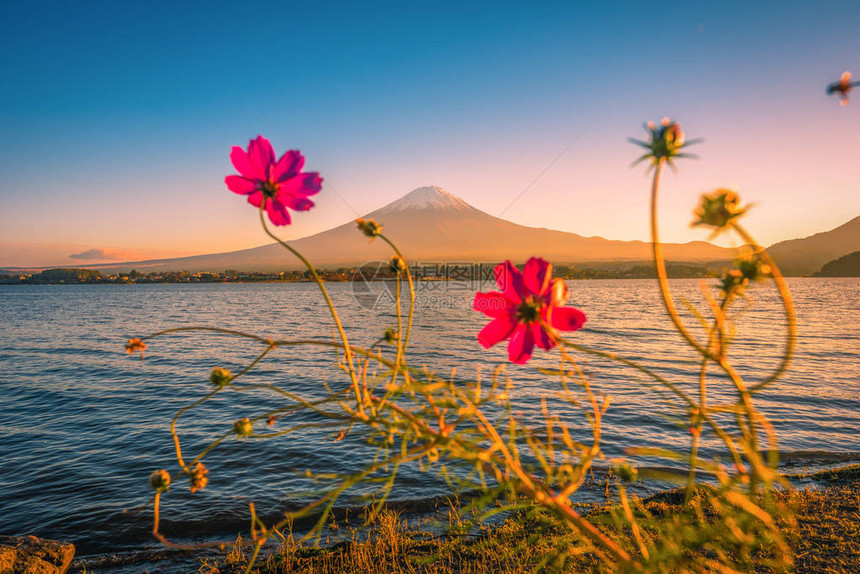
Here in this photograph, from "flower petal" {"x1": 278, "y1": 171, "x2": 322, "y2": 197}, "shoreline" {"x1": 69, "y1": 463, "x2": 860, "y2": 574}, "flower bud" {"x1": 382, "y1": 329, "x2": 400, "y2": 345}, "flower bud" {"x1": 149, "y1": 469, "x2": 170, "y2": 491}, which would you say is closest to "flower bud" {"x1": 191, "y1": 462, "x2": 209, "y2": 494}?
"flower bud" {"x1": 149, "y1": 469, "x2": 170, "y2": 491}

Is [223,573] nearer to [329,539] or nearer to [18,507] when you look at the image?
[329,539]

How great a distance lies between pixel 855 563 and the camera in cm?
480

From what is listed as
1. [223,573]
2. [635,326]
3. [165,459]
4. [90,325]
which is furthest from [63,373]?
[635,326]

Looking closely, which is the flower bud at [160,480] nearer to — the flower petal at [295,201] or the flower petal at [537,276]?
the flower petal at [295,201]

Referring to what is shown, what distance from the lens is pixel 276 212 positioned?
35.9 inches

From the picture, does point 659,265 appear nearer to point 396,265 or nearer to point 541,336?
point 541,336

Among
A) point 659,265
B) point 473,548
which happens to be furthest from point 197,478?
point 473,548

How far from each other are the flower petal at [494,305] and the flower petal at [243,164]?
48cm

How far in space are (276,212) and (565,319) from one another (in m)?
0.57

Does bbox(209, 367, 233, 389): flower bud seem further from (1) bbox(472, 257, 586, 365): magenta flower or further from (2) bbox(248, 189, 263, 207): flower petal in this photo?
(1) bbox(472, 257, 586, 365): magenta flower

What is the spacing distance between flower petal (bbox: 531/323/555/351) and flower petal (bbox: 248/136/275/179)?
57 centimetres

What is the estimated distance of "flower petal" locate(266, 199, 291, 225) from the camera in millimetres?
912

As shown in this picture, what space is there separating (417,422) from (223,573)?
6232 millimetres

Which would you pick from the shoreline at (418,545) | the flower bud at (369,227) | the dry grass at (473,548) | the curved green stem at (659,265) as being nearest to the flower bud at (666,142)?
the curved green stem at (659,265)
